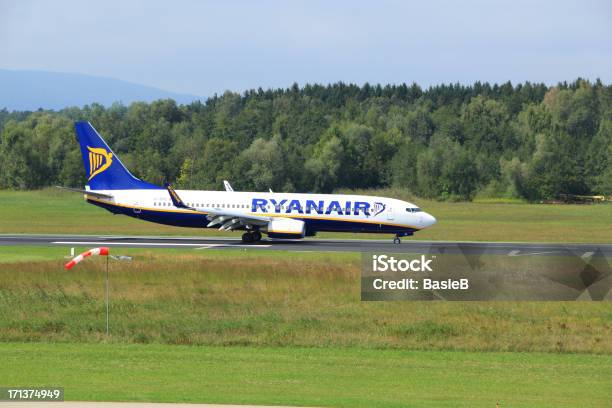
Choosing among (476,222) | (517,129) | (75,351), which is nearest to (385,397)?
(75,351)

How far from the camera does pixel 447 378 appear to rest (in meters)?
23.5

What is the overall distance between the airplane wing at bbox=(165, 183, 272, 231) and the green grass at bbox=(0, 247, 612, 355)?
13.1 metres

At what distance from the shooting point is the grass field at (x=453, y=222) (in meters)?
68.1

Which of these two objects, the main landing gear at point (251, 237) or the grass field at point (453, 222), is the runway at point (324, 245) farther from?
the grass field at point (453, 222)

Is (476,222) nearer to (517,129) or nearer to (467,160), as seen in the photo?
(467,160)

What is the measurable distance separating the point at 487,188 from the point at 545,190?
7500 mm

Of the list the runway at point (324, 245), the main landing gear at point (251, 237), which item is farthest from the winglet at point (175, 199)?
the main landing gear at point (251, 237)

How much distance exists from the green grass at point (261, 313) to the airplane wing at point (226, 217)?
1306 cm

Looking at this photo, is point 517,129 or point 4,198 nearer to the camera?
point 4,198

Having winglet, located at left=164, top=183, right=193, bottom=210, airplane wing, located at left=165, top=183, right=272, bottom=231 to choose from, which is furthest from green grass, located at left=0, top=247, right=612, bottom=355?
winglet, located at left=164, top=183, right=193, bottom=210

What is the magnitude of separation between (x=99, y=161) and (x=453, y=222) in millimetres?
31925

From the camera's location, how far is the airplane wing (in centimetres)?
5669
